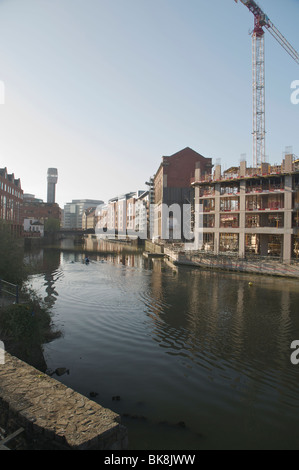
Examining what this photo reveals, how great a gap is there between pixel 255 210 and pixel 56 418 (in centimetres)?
4283

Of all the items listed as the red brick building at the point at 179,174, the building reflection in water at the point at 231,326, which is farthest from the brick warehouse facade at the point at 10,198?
the building reflection in water at the point at 231,326

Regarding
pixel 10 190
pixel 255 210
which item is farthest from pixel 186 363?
pixel 10 190

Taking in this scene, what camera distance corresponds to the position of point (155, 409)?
906cm

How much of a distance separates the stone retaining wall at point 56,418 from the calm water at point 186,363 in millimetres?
1781

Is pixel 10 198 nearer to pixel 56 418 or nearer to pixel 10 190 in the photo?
pixel 10 190

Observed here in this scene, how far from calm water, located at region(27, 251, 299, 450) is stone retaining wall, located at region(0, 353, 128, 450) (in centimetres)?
178

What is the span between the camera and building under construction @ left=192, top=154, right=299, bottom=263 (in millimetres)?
40656

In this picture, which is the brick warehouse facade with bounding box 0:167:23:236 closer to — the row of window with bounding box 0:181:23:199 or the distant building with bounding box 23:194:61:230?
the row of window with bounding box 0:181:23:199

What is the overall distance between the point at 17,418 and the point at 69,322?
35.9 ft

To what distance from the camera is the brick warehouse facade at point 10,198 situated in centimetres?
7150

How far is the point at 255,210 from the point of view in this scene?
4441 cm

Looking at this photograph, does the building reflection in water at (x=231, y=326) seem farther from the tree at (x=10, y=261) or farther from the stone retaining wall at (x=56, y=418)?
the tree at (x=10, y=261)
